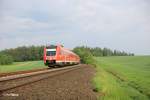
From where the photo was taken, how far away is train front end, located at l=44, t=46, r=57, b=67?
33.9 m

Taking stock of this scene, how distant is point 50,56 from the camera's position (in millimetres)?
34188

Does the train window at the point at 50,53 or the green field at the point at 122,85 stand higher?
the train window at the point at 50,53

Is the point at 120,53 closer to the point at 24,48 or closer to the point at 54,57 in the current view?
the point at 24,48

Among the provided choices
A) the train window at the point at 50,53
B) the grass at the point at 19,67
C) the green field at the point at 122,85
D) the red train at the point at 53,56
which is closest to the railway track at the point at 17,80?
the green field at the point at 122,85

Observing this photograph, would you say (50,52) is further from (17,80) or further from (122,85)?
(17,80)

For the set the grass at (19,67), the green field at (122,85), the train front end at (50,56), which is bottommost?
the green field at (122,85)

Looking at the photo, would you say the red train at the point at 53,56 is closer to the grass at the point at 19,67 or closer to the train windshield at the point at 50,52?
the train windshield at the point at 50,52

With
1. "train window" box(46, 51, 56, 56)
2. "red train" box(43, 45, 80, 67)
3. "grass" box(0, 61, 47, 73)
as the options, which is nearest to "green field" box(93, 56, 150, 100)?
"red train" box(43, 45, 80, 67)

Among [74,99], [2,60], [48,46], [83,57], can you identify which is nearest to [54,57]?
[48,46]

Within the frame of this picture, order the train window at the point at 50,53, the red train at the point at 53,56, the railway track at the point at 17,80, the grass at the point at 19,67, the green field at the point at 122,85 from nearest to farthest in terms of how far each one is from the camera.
A: 1. the railway track at the point at 17,80
2. the green field at the point at 122,85
3. the red train at the point at 53,56
4. the train window at the point at 50,53
5. the grass at the point at 19,67

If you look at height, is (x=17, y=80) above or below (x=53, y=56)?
below

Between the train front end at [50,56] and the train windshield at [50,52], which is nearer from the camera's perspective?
the train front end at [50,56]

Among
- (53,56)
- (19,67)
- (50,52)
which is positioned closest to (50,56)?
(53,56)

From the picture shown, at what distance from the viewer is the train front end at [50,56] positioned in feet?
111
